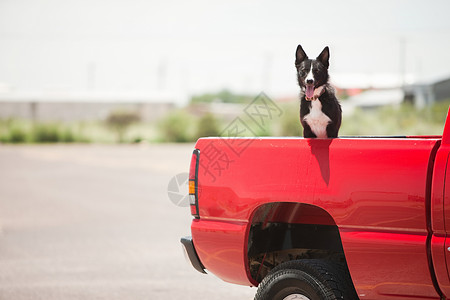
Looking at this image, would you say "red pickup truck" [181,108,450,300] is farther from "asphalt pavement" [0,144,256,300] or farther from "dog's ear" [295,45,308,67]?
"asphalt pavement" [0,144,256,300]

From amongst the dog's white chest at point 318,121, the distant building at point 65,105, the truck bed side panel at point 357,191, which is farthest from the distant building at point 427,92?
the truck bed side panel at point 357,191

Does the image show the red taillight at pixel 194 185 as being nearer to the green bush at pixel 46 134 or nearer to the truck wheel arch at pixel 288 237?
the truck wheel arch at pixel 288 237

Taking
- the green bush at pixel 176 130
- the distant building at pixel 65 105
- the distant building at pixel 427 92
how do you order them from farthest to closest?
the distant building at pixel 65 105 → the distant building at pixel 427 92 → the green bush at pixel 176 130

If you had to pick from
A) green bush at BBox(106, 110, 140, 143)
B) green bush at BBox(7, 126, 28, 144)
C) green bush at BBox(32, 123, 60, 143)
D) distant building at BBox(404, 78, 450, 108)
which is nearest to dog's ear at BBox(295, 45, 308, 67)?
green bush at BBox(32, 123, 60, 143)

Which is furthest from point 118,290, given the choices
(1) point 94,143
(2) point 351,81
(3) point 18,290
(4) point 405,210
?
(2) point 351,81

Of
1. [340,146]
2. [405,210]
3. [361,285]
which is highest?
[340,146]

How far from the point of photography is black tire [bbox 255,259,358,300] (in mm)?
4449

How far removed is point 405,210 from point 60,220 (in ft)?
31.6

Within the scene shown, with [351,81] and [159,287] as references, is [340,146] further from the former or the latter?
[351,81]

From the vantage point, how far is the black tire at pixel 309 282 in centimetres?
445

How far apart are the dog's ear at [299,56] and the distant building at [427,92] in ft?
170

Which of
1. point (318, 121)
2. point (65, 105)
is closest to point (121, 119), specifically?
point (65, 105)

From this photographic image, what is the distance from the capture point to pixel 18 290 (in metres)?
7.37

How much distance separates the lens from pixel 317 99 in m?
5.02
